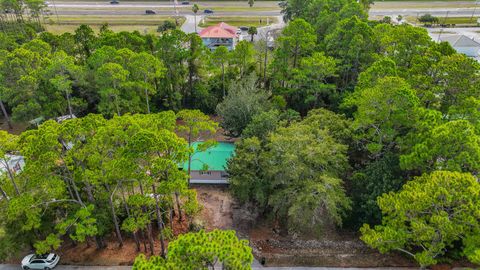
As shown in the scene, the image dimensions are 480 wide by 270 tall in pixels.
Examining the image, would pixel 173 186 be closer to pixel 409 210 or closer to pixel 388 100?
pixel 409 210

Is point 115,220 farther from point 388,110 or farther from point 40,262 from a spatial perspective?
point 388,110

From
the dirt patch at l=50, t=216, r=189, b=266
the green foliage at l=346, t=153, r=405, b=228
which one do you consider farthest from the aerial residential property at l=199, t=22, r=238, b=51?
the dirt patch at l=50, t=216, r=189, b=266

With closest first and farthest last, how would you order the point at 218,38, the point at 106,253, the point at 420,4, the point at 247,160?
the point at 106,253 → the point at 247,160 → the point at 218,38 → the point at 420,4

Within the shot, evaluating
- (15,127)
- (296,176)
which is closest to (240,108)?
(296,176)

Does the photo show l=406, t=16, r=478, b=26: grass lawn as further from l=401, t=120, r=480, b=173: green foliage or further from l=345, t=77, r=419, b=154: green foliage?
l=401, t=120, r=480, b=173: green foliage

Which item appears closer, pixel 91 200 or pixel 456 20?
pixel 91 200
